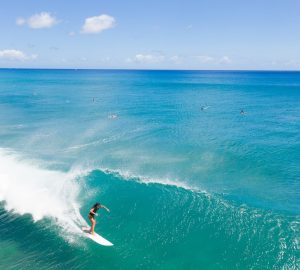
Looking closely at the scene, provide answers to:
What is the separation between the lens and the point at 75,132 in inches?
2318

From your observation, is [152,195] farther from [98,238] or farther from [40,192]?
[40,192]

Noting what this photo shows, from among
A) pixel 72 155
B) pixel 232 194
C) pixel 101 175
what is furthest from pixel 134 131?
pixel 232 194

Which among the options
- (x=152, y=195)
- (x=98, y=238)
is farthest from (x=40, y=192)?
(x=152, y=195)

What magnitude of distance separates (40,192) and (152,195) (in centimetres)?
1199

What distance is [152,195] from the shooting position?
107ft

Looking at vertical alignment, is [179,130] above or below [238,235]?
above

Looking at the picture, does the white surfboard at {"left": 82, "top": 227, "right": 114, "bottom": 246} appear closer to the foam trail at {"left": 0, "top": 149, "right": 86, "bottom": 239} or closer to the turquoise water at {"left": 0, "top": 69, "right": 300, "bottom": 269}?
the turquoise water at {"left": 0, "top": 69, "right": 300, "bottom": 269}

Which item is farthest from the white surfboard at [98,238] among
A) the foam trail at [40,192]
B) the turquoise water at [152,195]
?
the foam trail at [40,192]

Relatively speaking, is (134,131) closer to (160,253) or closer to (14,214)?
(14,214)

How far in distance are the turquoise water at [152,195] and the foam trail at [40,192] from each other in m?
0.11

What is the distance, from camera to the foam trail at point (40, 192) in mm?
28891

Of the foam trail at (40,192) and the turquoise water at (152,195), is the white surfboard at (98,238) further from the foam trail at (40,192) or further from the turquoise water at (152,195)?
the foam trail at (40,192)

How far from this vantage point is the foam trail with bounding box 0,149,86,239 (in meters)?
28.9

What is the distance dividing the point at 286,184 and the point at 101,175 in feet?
71.2
